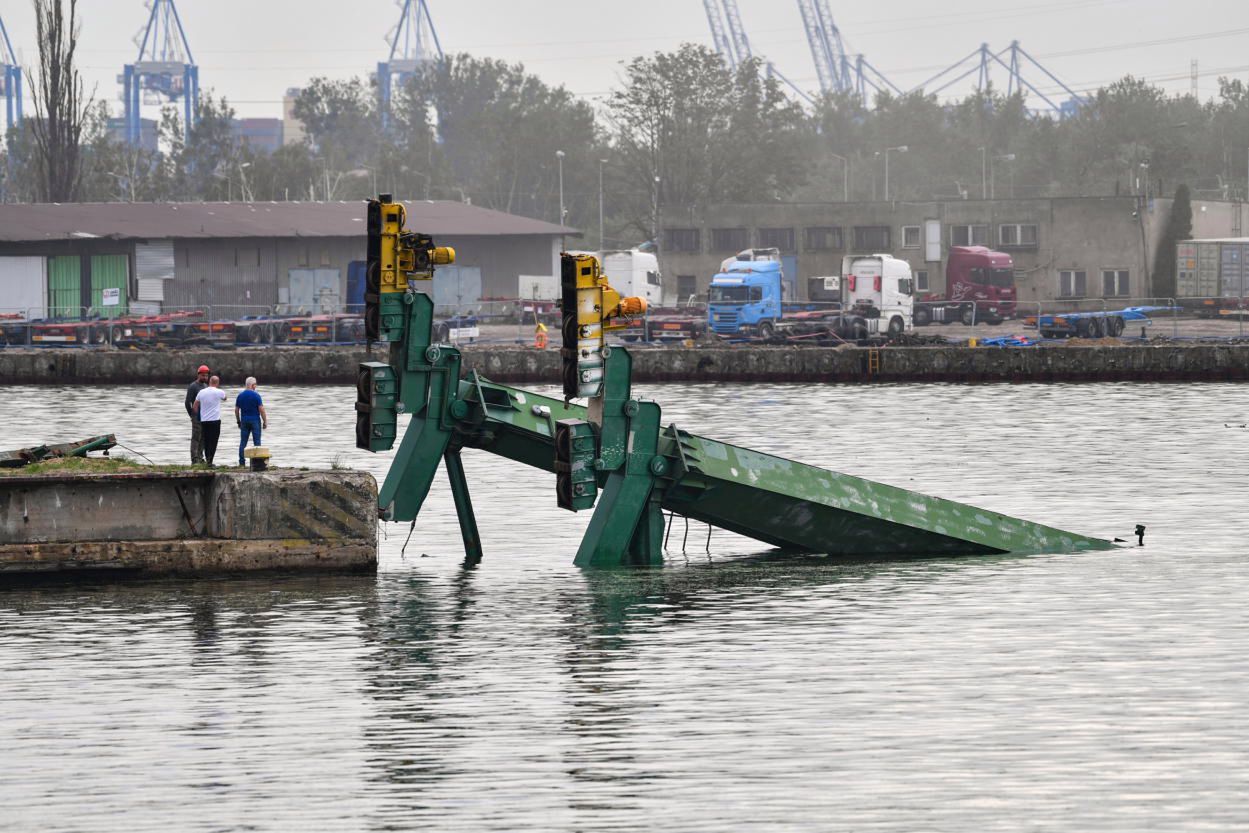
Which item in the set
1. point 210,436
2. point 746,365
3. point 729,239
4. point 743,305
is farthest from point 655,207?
point 210,436

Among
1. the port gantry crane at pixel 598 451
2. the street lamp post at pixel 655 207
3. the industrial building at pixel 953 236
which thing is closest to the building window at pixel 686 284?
the industrial building at pixel 953 236

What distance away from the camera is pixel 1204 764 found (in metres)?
13.6

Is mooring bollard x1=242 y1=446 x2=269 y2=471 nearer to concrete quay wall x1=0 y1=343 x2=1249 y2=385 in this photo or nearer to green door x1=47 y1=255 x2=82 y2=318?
concrete quay wall x1=0 y1=343 x2=1249 y2=385

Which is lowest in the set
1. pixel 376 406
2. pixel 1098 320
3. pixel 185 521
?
pixel 185 521

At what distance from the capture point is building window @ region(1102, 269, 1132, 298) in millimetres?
109812

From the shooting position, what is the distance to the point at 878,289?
80.1 meters

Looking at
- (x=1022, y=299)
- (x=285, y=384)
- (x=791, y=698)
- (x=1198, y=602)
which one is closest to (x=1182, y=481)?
(x=1198, y=602)

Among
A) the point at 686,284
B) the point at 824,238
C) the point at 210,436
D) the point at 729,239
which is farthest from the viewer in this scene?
the point at 686,284

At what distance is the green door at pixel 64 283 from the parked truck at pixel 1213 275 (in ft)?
167

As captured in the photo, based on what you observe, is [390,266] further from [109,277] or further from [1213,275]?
[1213,275]

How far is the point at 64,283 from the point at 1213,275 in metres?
54.5

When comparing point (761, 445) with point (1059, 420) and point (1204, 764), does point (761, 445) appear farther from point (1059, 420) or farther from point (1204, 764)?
point (1204, 764)

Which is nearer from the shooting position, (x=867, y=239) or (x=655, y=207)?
(x=867, y=239)

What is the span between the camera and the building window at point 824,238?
118938mm
